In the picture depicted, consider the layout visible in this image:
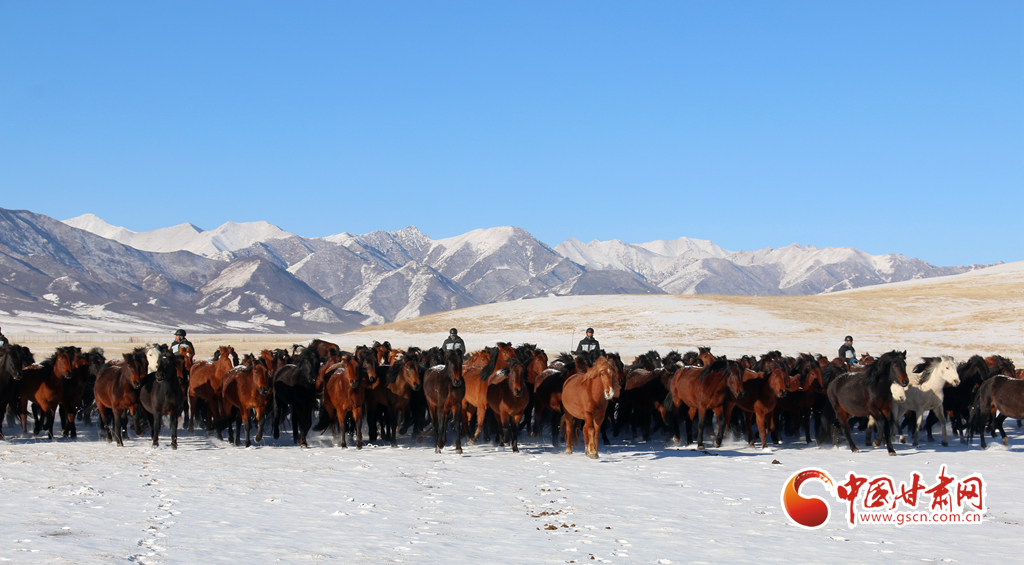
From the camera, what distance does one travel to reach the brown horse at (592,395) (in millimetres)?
13897

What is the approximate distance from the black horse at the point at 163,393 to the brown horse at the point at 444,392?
4899 millimetres

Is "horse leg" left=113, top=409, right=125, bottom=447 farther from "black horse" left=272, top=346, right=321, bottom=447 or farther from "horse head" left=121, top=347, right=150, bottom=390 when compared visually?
"black horse" left=272, top=346, right=321, bottom=447

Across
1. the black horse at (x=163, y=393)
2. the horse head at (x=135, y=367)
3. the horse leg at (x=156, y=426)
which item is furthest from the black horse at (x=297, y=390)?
the horse head at (x=135, y=367)

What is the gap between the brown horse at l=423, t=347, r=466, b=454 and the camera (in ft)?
49.6

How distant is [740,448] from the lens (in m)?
15.9

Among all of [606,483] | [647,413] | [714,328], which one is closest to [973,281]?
[714,328]

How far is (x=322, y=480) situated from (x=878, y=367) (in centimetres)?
1071

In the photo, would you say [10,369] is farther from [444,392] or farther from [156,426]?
[444,392]

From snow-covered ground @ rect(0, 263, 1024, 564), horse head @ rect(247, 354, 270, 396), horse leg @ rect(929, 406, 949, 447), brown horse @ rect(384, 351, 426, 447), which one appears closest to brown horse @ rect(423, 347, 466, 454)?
brown horse @ rect(384, 351, 426, 447)

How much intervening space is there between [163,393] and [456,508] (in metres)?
8.35

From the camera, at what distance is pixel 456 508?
32.1 feet

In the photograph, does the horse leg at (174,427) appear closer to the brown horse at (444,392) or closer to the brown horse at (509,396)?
the brown horse at (444,392)

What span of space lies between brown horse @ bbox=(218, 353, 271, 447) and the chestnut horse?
13.5 ft

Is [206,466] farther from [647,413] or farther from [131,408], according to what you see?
[647,413]
